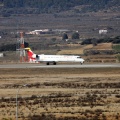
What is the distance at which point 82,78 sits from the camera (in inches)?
3506

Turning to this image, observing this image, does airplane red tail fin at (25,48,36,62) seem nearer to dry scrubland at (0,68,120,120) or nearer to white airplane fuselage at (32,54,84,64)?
white airplane fuselage at (32,54,84,64)

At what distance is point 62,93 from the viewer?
2805 inches

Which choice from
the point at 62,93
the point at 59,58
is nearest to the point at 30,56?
the point at 59,58

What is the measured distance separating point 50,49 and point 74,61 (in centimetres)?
3900

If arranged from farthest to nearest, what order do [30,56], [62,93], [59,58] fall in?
[30,56] → [59,58] → [62,93]

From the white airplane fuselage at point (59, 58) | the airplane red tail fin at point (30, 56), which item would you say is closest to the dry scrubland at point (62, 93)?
the white airplane fuselage at point (59, 58)

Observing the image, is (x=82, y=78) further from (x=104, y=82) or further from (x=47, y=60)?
(x=47, y=60)

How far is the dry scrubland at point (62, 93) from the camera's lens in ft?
186

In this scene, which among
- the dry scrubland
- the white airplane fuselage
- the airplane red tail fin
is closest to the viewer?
the dry scrubland

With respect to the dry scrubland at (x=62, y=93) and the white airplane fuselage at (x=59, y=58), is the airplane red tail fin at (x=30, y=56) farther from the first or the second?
the dry scrubland at (x=62, y=93)

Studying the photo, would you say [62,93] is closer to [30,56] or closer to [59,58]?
[59,58]

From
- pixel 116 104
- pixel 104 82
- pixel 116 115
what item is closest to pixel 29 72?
pixel 104 82

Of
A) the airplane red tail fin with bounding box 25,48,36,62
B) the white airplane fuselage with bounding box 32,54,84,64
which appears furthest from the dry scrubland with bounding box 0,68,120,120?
the airplane red tail fin with bounding box 25,48,36,62

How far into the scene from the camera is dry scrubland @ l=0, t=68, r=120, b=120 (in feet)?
186
